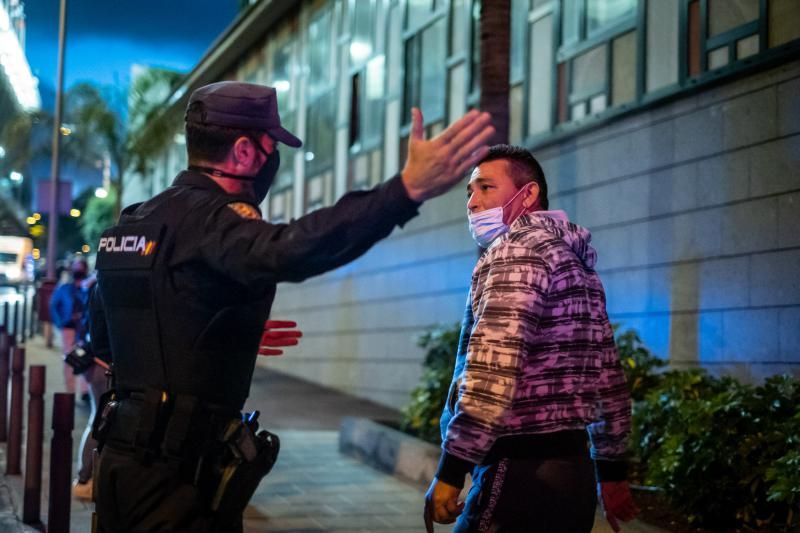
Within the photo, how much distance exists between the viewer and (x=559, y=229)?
3.15 m

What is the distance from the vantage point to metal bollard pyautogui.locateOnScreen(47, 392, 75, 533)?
541cm

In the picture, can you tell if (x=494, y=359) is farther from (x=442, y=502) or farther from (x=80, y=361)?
(x=80, y=361)

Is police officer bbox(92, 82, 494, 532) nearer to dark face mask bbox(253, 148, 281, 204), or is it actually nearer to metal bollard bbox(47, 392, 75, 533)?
dark face mask bbox(253, 148, 281, 204)

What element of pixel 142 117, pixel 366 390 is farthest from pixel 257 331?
pixel 142 117

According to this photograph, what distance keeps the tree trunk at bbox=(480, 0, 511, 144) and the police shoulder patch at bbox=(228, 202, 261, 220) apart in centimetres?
560

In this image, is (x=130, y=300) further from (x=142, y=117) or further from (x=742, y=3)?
(x=142, y=117)

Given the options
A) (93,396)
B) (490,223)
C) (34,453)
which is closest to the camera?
(490,223)

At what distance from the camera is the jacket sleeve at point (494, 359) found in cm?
287

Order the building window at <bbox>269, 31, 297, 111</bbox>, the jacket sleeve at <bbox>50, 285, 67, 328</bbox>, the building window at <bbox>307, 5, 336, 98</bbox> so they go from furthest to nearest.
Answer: the building window at <bbox>269, 31, 297, 111</bbox> < the building window at <bbox>307, 5, 336, 98</bbox> < the jacket sleeve at <bbox>50, 285, 67, 328</bbox>

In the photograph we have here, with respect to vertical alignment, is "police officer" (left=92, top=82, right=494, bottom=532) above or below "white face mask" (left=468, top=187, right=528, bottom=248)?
below

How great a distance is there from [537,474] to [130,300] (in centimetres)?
126

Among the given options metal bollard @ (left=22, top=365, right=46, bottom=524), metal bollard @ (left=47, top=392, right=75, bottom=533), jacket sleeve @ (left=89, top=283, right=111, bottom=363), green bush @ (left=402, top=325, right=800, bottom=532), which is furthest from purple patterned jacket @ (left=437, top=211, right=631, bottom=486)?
metal bollard @ (left=22, top=365, right=46, bottom=524)

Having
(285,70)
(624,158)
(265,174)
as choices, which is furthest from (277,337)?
(285,70)

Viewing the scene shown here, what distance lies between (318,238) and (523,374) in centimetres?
85
